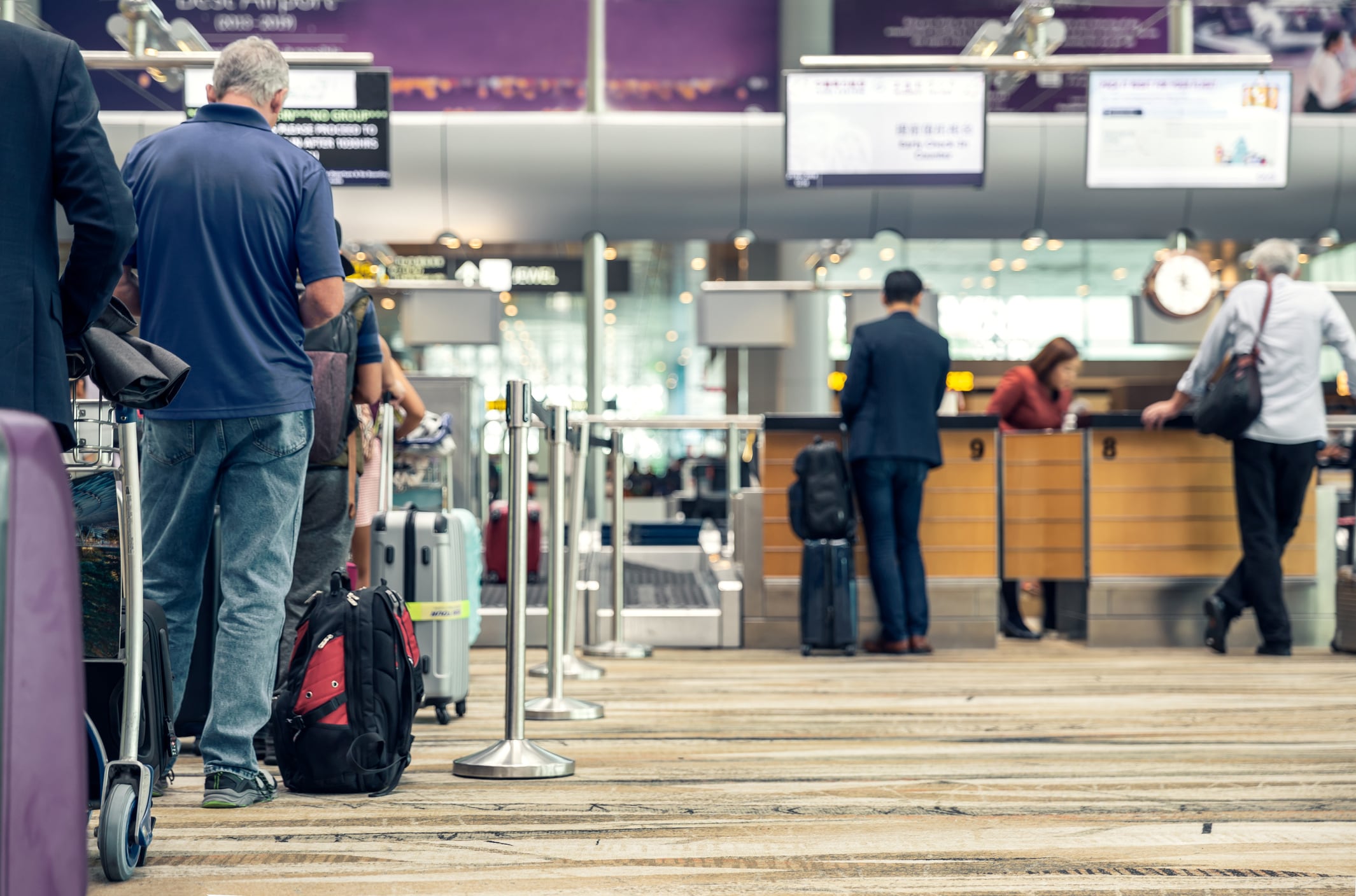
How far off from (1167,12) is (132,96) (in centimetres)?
948

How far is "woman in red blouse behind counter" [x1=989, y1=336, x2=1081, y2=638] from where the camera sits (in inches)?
269

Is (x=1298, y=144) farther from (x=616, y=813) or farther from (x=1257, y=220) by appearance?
(x=616, y=813)

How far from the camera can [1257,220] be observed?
37.7 feet

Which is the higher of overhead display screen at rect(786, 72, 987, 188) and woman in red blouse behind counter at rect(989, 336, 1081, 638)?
overhead display screen at rect(786, 72, 987, 188)

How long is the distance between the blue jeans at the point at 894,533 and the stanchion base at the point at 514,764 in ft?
10.0

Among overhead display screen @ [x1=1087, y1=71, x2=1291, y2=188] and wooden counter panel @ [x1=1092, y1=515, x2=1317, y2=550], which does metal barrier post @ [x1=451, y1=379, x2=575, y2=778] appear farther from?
overhead display screen @ [x1=1087, y1=71, x2=1291, y2=188]

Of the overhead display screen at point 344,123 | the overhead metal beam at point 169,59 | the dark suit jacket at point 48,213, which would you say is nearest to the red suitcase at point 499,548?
the overhead display screen at point 344,123

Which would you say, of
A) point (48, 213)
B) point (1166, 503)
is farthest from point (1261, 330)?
point (48, 213)

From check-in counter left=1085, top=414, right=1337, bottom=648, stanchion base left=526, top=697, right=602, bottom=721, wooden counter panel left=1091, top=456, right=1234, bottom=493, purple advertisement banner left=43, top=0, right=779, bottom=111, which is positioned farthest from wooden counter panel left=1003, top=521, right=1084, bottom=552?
purple advertisement banner left=43, top=0, right=779, bottom=111

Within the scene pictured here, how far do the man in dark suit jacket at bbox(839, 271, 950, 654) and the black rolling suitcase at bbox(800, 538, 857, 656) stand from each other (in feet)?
0.53

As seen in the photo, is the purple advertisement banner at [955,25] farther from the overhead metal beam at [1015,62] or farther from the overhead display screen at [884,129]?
the overhead metal beam at [1015,62]

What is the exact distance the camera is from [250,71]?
9.59ft

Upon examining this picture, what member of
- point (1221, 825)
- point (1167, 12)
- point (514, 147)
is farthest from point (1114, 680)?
point (1167, 12)

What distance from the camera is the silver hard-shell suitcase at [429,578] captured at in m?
3.98
